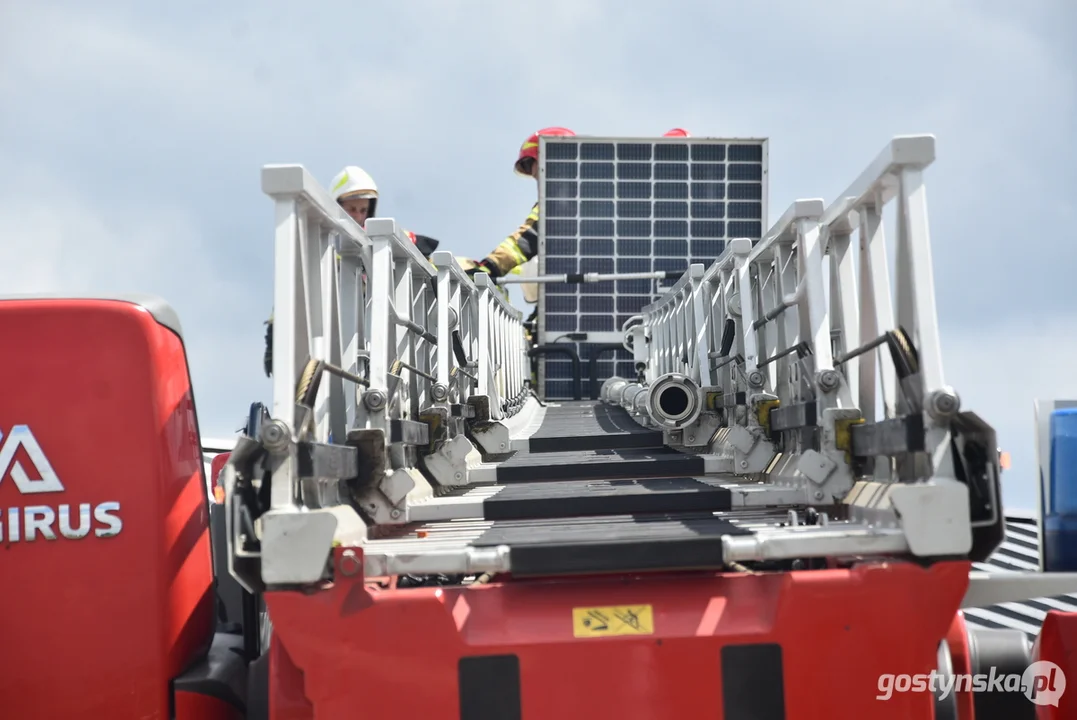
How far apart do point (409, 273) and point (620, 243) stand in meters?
8.38

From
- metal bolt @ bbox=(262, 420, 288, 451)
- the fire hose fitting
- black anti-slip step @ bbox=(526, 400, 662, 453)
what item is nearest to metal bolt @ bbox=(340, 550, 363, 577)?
metal bolt @ bbox=(262, 420, 288, 451)

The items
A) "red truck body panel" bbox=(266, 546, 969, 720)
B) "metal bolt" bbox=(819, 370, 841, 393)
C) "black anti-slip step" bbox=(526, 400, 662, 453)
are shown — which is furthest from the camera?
"black anti-slip step" bbox=(526, 400, 662, 453)

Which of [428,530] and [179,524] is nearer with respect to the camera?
[179,524]

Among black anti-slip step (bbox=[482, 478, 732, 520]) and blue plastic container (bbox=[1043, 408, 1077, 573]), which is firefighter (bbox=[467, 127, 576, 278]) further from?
blue plastic container (bbox=[1043, 408, 1077, 573])

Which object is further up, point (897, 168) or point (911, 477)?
point (897, 168)

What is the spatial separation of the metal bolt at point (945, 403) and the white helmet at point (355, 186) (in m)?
5.14

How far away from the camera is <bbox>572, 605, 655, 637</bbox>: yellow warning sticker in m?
3.03

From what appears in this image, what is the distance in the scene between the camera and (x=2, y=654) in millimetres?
3201

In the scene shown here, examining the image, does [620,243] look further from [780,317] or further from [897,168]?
[897,168]

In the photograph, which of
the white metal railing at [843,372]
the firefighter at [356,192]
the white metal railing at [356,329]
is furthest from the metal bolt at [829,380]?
the firefighter at [356,192]

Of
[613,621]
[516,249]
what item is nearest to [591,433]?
[613,621]

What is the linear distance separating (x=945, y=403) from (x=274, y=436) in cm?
198

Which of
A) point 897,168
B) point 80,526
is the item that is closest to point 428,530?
point 80,526

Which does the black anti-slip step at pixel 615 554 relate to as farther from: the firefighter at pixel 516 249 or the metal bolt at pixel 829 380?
the firefighter at pixel 516 249
